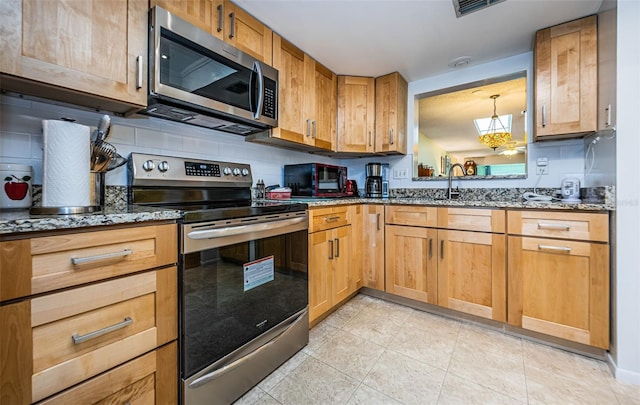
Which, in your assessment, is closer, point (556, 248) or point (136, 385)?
point (136, 385)

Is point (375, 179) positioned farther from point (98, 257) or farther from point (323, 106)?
point (98, 257)

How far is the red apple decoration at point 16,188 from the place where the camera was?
1059 millimetres

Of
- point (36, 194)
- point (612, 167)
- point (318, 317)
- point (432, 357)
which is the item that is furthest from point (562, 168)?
point (36, 194)

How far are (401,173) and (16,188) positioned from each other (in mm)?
2789

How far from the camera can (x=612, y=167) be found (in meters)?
1.48

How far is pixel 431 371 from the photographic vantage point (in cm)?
146

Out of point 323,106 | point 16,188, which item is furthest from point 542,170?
point 16,188

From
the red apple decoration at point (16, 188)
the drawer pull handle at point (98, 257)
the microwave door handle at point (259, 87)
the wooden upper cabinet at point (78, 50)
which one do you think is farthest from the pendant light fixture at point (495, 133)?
the red apple decoration at point (16, 188)

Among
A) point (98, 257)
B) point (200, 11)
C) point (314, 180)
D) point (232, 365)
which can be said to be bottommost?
point (232, 365)

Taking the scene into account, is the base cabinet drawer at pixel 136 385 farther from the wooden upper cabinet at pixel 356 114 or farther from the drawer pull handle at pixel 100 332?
the wooden upper cabinet at pixel 356 114

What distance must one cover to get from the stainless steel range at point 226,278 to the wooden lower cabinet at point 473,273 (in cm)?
112

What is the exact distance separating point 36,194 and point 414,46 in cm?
254

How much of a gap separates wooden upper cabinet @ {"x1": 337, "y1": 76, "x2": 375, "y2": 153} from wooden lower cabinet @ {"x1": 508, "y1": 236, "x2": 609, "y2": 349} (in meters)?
1.50
